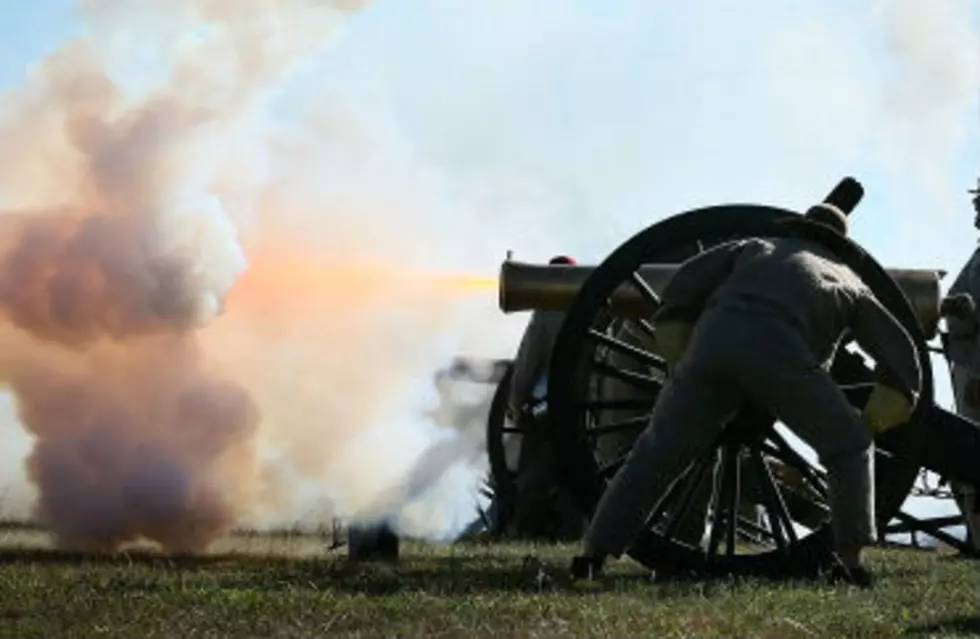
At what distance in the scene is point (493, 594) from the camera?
241 inches

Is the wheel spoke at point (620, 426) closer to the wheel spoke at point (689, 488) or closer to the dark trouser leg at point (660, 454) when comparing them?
the wheel spoke at point (689, 488)

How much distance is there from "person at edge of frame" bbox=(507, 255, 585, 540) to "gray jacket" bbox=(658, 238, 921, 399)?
4795 mm

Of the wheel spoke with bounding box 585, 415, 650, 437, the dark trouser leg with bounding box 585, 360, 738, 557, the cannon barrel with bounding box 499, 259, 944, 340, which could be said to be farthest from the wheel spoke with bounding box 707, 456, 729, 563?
the cannon barrel with bounding box 499, 259, 944, 340

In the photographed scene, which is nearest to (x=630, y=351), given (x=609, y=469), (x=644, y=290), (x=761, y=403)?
(x=644, y=290)

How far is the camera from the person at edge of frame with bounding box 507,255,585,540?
11891mm

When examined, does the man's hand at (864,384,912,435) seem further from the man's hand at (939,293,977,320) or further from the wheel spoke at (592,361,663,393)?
the man's hand at (939,293,977,320)

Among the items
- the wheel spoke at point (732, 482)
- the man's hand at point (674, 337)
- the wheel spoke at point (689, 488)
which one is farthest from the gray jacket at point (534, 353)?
the man's hand at point (674, 337)

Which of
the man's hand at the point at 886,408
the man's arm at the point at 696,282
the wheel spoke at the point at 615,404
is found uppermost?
the man's arm at the point at 696,282

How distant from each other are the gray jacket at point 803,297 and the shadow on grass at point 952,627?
50.6 inches

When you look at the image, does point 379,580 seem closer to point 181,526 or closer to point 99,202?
point 181,526

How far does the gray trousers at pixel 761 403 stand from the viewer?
6621 mm

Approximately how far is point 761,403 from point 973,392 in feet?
10.3

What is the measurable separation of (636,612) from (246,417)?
4283 mm

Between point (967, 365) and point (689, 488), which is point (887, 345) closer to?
A: point (689, 488)
